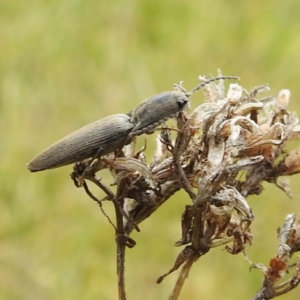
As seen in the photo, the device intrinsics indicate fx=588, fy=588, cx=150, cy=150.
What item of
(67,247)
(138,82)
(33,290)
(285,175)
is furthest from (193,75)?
(285,175)

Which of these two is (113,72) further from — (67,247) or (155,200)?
(155,200)

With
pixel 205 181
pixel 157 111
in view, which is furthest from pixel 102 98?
pixel 205 181

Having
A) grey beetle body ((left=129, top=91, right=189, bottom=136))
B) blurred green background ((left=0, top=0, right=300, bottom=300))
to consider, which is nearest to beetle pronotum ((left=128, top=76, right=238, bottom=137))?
grey beetle body ((left=129, top=91, right=189, bottom=136))

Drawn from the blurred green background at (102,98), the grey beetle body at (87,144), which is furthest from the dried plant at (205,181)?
the blurred green background at (102,98)

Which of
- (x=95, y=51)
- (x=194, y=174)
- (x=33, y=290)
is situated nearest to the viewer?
(x=194, y=174)

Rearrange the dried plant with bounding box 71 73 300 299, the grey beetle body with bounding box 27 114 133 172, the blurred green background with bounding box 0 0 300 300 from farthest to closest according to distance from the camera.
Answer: the blurred green background with bounding box 0 0 300 300 → the grey beetle body with bounding box 27 114 133 172 → the dried plant with bounding box 71 73 300 299

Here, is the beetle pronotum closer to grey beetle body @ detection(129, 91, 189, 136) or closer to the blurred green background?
grey beetle body @ detection(129, 91, 189, 136)
